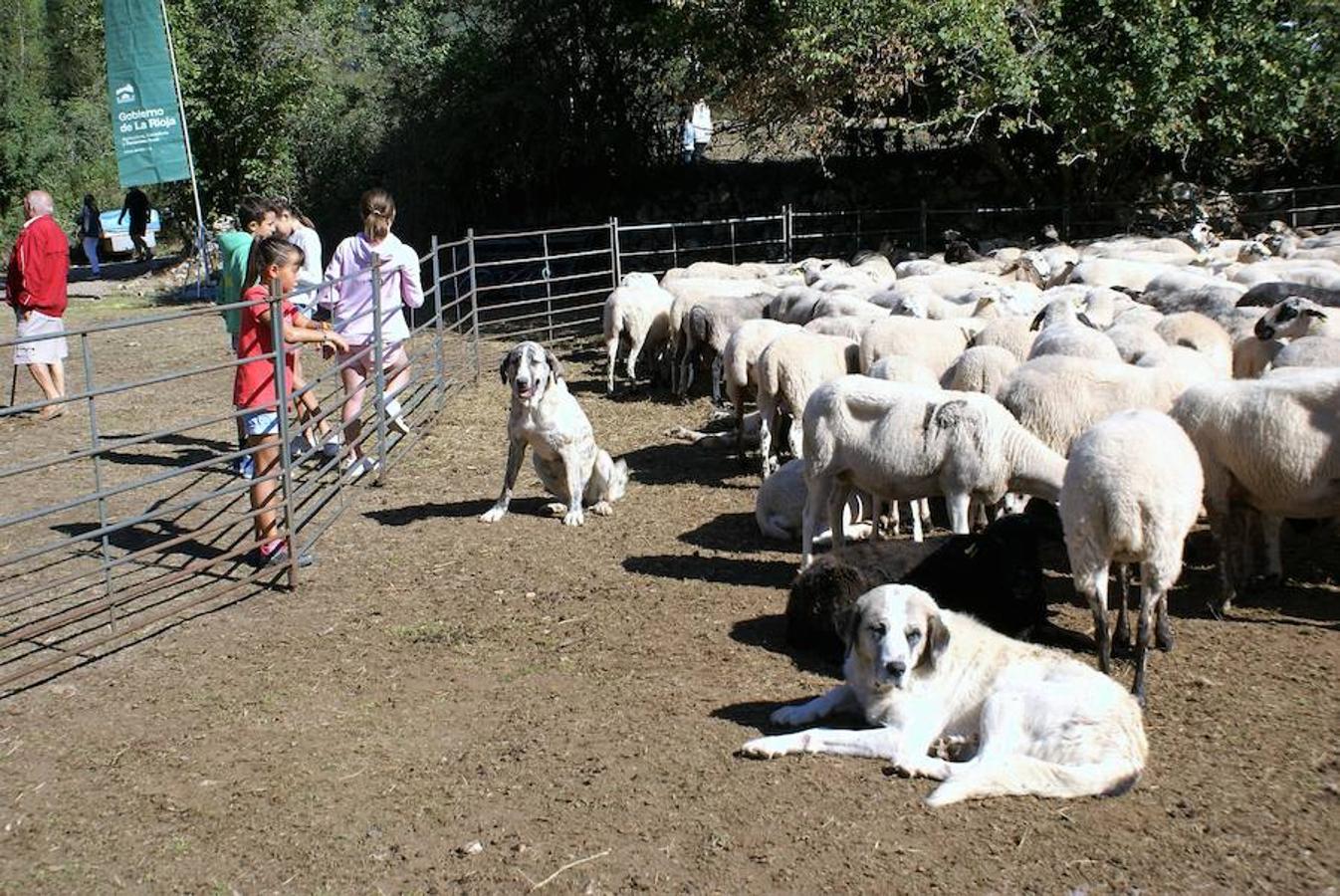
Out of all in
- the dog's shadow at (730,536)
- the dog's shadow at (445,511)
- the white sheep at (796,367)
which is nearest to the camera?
the dog's shadow at (730,536)

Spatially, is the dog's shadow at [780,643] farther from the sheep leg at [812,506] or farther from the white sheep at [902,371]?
the white sheep at [902,371]

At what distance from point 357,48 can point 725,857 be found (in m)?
29.9

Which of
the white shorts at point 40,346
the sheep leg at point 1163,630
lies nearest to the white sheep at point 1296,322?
the sheep leg at point 1163,630

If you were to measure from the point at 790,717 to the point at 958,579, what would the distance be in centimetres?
140

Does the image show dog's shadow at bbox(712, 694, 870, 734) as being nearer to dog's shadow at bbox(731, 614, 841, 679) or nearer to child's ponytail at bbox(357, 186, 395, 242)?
dog's shadow at bbox(731, 614, 841, 679)

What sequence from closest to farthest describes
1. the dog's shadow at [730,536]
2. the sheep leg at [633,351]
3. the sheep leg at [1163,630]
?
the sheep leg at [1163,630], the dog's shadow at [730,536], the sheep leg at [633,351]

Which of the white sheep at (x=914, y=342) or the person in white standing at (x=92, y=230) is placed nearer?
the white sheep at (x=914, y=342)

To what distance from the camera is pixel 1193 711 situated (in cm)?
545

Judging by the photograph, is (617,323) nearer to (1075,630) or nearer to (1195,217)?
(1075,630)

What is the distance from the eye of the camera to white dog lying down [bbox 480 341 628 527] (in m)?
8.43

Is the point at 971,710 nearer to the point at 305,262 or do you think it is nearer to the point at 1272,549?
the point at 1272,549

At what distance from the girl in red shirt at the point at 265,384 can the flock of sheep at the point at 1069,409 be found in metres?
2.98

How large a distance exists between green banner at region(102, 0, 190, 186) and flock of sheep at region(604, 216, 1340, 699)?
975 centimetres

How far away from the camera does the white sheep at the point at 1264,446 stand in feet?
21.3
